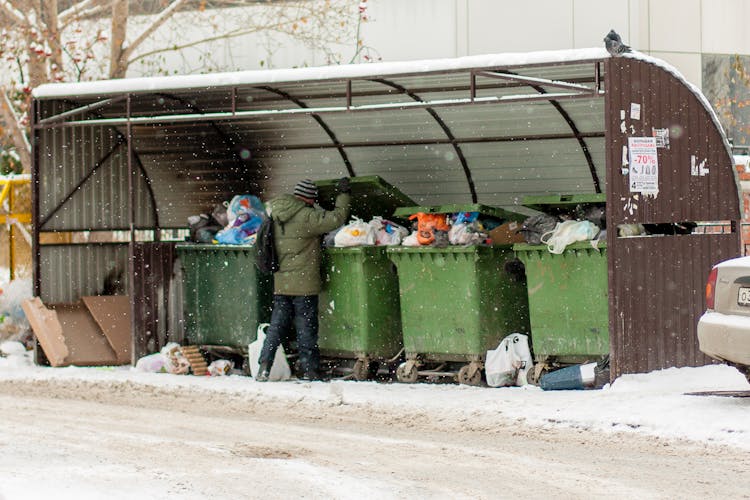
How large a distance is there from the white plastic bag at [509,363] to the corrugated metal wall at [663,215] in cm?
99

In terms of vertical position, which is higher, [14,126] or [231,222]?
[14,126]

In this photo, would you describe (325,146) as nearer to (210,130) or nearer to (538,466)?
(210,130)

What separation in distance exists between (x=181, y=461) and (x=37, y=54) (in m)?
8.92

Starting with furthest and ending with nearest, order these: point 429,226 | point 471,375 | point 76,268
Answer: point 76,268 → point 429,226 → point 471,375

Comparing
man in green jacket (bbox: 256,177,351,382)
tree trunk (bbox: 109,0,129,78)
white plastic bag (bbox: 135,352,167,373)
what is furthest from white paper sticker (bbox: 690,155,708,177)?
tree trunk (bbox: 109,0,129,78)

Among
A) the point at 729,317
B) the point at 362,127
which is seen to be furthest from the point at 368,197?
the point at 729,317

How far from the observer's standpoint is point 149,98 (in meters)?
13.5

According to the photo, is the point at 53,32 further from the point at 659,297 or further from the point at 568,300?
the point at 659,297

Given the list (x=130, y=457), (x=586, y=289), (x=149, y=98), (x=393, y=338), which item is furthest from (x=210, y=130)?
(x=130, y=457)

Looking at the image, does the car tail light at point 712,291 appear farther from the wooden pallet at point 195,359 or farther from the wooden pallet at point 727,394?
the wooden pallet at point 195,359

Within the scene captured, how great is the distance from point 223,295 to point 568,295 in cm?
353

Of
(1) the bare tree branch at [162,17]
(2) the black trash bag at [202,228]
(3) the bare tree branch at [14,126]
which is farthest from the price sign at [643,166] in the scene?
(3) the bare tree branch at [14,126]

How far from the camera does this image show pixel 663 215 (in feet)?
36.9

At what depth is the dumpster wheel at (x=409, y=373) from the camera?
1180 centimetres
